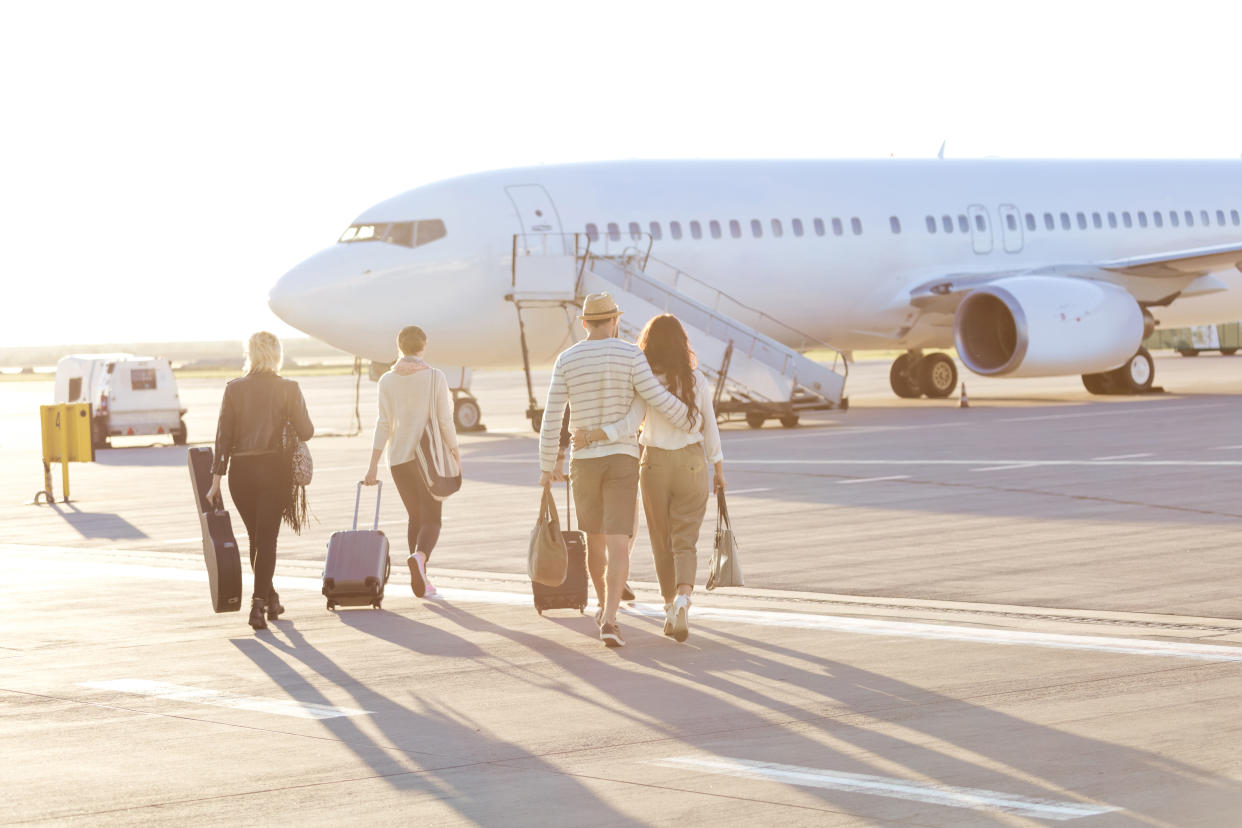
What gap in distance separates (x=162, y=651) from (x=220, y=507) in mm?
1521

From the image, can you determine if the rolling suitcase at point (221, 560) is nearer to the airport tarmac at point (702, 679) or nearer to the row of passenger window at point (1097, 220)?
the airport tarmac at point (702, 679)

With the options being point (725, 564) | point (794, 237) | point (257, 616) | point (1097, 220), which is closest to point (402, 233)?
point (794, 237)

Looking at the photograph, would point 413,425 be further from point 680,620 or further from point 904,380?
point 904,380

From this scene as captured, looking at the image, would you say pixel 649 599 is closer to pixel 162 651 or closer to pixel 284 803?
pixel 162 651

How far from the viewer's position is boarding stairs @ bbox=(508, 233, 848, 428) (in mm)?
27266

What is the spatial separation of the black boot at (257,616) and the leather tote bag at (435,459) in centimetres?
157

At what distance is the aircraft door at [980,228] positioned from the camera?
32.3 meters

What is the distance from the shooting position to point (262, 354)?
36.4 ft

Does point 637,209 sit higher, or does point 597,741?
point 637,209

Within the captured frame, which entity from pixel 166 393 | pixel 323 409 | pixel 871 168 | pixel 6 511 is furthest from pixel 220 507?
pixel 323 409

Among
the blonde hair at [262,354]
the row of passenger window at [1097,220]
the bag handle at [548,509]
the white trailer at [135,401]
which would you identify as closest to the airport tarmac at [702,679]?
the bag handle at [548,509]

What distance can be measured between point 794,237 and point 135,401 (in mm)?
11014

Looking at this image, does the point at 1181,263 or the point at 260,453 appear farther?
the point at 1181,263

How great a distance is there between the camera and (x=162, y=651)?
382 inches
